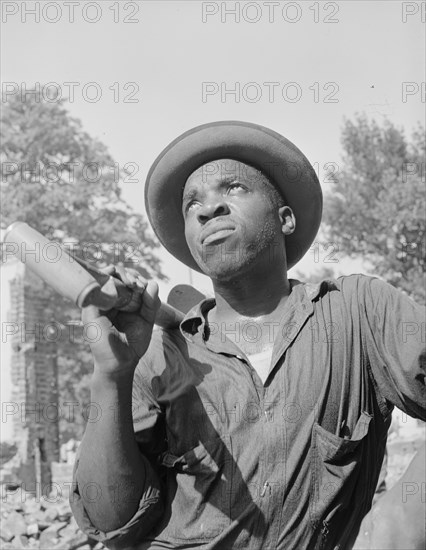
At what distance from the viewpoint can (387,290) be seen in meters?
3.68

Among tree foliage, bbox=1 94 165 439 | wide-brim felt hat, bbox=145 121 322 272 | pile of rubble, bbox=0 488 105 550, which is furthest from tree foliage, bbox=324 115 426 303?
wide-brim felt hat, bbox=145 121 322 272

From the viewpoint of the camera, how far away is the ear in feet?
12.9

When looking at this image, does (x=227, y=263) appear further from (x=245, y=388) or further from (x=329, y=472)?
(x=329, y=472)

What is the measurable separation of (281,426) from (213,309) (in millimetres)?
672

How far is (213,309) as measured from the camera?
157 inches

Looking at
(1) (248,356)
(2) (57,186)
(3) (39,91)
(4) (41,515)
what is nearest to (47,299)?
(2) (57,186)

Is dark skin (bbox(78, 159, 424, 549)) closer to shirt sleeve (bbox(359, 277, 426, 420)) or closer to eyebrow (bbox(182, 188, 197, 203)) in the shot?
eyebrow (bbox(182, 188, 197, 203))

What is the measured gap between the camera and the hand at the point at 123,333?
3291 mm

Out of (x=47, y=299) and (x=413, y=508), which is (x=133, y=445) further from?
(x=47, y=299)

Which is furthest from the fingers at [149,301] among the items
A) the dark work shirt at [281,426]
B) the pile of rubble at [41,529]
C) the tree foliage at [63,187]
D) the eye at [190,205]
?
the tree foliage at [63,187]

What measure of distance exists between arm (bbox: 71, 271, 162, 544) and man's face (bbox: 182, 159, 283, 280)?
44 cm

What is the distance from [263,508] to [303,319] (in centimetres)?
66

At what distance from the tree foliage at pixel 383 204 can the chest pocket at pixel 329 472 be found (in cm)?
1867

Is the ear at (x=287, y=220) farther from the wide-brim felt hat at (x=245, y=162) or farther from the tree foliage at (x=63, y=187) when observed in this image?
the tree foliage at (x=63, y=187)
